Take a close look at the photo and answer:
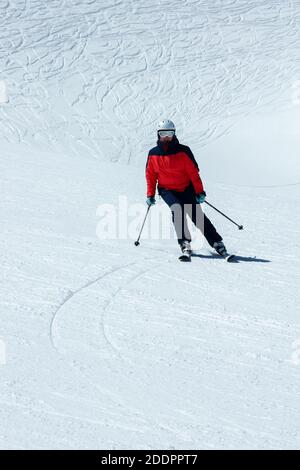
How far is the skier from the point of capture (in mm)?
8398

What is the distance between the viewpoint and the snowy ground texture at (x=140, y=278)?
4672 mm

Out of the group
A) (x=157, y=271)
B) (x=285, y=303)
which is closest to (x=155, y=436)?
(x=285, y=303)

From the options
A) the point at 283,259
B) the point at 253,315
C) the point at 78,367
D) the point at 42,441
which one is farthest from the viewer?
the point at 283,259

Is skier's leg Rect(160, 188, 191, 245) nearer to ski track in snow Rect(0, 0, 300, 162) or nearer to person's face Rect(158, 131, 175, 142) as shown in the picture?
person's face Rect(158, 131, 175, 142)

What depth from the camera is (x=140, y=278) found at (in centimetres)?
773

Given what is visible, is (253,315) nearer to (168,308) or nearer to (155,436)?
(168,308)

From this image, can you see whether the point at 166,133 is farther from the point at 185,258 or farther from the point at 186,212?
the point at 185,258

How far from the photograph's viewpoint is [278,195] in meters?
12.8

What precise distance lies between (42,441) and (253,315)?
280 centimetres

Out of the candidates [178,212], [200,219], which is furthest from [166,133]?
[200,219]

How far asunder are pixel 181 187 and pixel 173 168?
0.24 metres

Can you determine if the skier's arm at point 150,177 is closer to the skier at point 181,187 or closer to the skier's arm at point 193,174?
the skier at point 181,187

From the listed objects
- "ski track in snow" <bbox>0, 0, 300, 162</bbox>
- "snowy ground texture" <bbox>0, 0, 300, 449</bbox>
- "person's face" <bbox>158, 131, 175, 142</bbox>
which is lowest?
"snowy ground texture" <bbox>0, 0, 300, 449</bbox>

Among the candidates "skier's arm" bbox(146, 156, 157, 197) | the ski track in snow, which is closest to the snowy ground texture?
the ski track in snow
